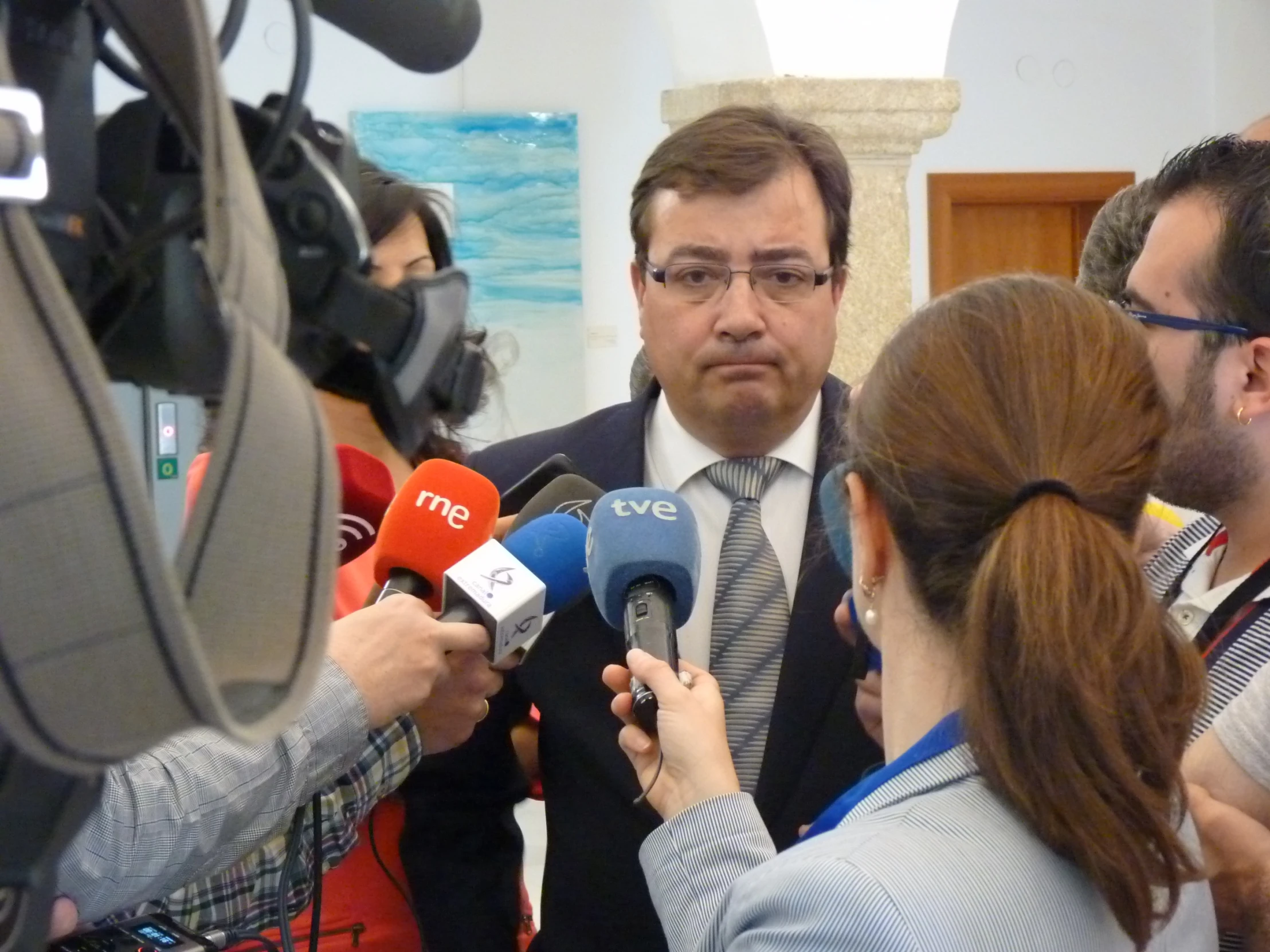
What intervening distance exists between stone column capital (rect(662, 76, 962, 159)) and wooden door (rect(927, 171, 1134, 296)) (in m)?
2.51

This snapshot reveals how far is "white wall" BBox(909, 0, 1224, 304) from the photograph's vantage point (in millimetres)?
5785

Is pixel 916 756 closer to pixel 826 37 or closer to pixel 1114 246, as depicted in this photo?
pixel 1114 246

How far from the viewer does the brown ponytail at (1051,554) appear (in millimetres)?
816

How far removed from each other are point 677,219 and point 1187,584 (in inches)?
26.7

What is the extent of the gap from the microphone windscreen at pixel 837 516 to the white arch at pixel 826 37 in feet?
7.39

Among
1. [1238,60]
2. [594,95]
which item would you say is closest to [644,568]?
[594,95]

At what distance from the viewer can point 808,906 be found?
0.80 metres

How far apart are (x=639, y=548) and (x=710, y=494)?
412 mm

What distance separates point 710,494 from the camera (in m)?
1.53

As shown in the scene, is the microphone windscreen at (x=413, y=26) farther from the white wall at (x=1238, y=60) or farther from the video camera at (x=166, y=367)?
the white wall at (x=1238, y=60)

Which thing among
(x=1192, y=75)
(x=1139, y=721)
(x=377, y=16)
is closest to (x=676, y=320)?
(x=1139, y=721)

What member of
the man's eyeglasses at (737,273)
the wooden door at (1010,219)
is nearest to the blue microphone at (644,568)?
the man's eyeglasses at (737,273)

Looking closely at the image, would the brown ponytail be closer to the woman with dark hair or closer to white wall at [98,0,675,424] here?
the woman with dark hair

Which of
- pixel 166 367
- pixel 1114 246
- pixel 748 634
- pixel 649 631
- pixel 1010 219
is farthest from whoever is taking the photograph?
pixel 1010 219
